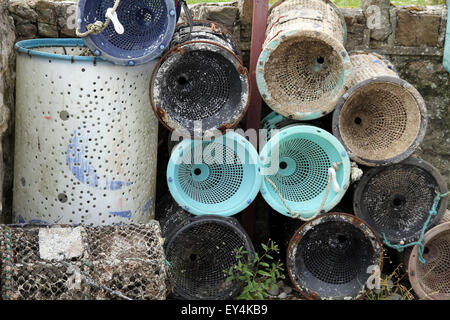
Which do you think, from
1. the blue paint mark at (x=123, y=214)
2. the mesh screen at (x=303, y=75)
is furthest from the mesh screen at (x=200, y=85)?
the blue paint mark at (x=123, y=214)

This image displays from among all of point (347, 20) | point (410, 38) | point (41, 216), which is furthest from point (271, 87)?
point (41, 216)

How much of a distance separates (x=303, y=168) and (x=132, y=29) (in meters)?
1.39

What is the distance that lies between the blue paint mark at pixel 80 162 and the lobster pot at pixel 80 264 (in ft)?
1.17

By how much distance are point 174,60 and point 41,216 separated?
125cm

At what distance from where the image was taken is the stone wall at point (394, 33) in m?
4.16

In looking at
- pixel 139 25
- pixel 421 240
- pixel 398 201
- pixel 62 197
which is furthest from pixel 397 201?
pixel 62 197

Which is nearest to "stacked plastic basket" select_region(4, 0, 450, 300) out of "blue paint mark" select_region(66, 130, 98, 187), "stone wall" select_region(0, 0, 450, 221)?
"blue paint mark" select_region(66, 130, 98, 187)

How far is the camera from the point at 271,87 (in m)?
3.76

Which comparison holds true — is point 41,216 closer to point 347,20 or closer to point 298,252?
point 298,252

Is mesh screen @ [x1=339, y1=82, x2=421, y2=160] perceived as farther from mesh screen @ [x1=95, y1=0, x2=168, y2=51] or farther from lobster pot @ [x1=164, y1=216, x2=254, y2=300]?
mesh screen @ [x1=95, y1=0, x2=168, y2=51]

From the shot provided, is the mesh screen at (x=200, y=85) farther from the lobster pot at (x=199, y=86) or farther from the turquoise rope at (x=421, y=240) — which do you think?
the turquoise rope at (x=421, y=240)

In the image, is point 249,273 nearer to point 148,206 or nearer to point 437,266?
point 148,206

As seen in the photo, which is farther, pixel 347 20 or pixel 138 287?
pixel 347 20

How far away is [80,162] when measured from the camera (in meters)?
3.57
